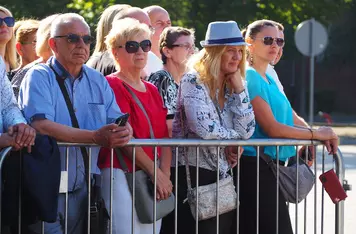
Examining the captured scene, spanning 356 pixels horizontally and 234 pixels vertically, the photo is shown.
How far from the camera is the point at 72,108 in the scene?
6.01 metres

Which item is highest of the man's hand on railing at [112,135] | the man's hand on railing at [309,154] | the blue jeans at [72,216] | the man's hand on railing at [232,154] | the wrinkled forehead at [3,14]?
the wrinkled forehead at [3,14]

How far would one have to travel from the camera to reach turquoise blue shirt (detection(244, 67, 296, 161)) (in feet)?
22.3

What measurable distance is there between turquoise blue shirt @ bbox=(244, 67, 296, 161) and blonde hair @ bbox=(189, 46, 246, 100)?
0.26 metres

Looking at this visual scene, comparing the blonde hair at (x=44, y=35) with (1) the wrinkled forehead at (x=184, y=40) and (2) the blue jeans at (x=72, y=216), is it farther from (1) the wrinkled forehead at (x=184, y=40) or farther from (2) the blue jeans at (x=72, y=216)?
(2) the blue jeans at (x=72, y=216)

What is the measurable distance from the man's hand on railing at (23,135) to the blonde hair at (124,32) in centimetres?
121

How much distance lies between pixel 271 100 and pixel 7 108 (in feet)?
6.51

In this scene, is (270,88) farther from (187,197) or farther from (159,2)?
(159,2)

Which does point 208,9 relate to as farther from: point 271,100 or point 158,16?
point 271,100

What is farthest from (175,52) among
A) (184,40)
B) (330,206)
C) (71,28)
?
(330,206)

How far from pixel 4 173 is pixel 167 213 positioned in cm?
114

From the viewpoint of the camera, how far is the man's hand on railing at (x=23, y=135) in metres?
5.56

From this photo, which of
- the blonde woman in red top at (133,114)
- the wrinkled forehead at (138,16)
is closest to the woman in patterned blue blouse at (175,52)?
the wrinkled forehead at (138,16)

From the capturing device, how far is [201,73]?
256 inches

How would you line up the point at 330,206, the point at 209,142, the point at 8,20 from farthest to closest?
the point at 330,206 < the point at 8,20 < the point at 209,142
